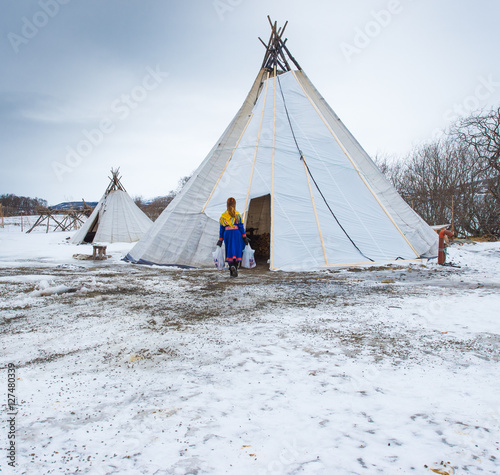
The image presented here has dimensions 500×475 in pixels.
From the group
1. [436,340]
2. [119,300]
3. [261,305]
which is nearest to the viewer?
[436,340]

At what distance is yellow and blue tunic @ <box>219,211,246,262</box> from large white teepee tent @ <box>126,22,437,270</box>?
2.40 feet

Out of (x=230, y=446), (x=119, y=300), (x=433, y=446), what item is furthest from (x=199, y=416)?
(x=119, y=300)

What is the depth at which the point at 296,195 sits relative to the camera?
265 inches

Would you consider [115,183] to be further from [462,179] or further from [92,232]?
[462,179]

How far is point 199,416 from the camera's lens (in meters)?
1.50

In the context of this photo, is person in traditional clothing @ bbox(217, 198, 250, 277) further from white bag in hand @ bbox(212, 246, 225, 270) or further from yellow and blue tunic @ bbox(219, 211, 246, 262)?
white bag in hand @ bbox(212, 246, 225, 270)

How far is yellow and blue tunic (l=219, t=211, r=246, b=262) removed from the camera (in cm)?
571

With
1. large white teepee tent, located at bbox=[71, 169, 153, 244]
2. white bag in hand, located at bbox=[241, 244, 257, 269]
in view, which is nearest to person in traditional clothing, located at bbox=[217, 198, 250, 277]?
white bag in hand, located at bbox=[241, 244, 257, 269]

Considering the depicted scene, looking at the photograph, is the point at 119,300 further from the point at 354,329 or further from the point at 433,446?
the point at 433,446

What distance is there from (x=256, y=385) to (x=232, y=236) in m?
4.07

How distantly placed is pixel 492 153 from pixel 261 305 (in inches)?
635

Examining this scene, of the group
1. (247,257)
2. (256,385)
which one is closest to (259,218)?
(247,257)

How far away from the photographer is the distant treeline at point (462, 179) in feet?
45.4

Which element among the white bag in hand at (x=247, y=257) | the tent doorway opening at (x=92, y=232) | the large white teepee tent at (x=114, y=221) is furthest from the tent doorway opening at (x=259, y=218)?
the tent doorway opening at (x=92, y=232)
